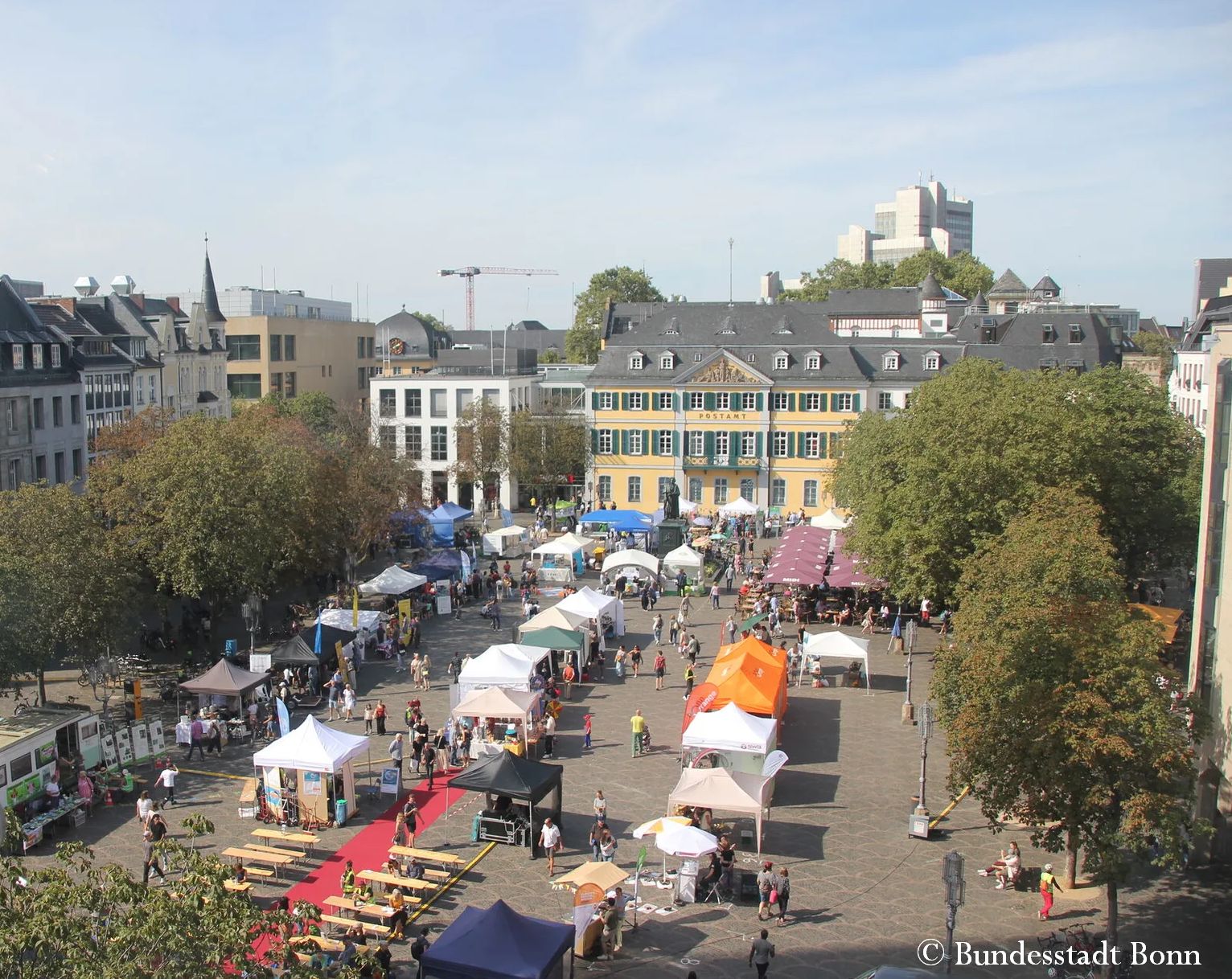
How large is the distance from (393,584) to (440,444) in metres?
31.3

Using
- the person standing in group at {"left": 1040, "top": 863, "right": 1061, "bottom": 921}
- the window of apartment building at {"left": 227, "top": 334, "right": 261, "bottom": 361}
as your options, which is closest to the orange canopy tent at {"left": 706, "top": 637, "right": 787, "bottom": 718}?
the person standing in group at {"left": 1040, "top": 863, "right": 1061, "bottom": 921}

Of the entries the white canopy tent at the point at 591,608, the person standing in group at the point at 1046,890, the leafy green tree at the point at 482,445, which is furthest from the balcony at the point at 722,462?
the person standing in group at the point at 1046,890

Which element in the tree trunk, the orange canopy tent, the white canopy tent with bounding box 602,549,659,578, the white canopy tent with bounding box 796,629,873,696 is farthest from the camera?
the white canopy tent with bounding box 602,549,659,578

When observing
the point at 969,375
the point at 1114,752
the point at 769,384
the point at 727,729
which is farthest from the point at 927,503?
the point at 769,384

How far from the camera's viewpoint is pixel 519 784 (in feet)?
74.3

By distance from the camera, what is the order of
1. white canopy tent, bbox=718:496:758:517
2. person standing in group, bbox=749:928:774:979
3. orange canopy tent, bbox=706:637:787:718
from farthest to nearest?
white canopy tent, bbox=718:496:758:517, orange canopy tent, bbox=706:637:787:718, person standing in group, bbox=749:928:774:979

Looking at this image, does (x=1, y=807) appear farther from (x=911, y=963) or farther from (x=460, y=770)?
(x=911, y=963)

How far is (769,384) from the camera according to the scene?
214 feet

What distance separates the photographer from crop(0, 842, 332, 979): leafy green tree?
9.82 meters

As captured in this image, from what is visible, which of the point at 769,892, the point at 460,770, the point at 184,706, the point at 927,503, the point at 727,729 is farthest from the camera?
the point at 927,503

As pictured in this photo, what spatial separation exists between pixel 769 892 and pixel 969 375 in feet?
88.3

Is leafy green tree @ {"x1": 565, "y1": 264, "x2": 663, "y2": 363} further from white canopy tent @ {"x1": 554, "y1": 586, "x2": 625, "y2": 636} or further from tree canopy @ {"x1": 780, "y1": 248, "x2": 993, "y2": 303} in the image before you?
white canopy tent @ {"x1": 554, "y1": 586, "x2": 625, "y2": 636}

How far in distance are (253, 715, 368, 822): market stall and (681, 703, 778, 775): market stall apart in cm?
736

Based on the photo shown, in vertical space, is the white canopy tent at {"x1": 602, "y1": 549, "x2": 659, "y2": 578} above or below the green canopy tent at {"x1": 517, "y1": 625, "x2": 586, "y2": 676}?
above
